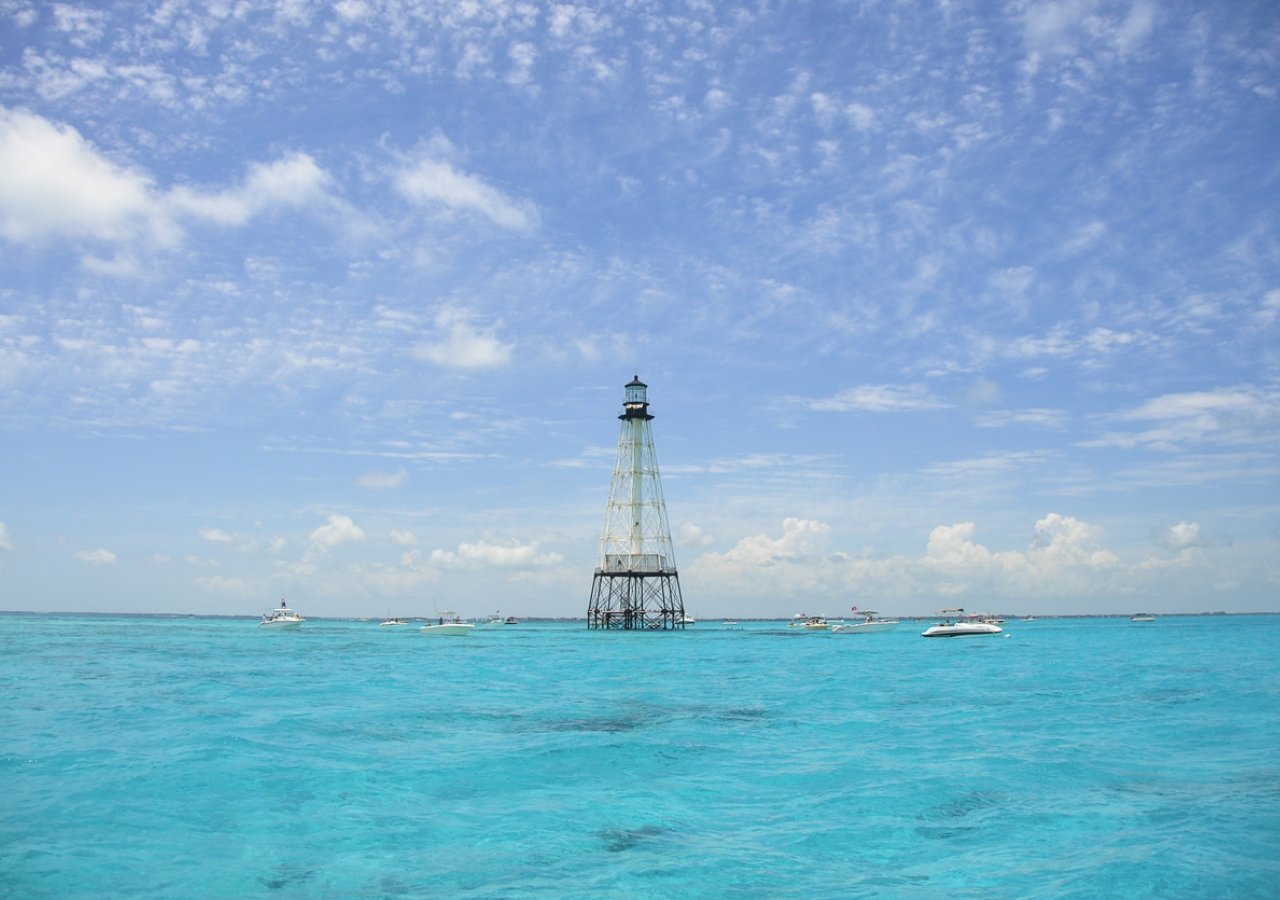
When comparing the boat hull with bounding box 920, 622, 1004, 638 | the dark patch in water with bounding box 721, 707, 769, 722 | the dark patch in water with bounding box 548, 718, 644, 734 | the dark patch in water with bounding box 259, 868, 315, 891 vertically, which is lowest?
the boat hull with bounding box 920, 622, 1004, 638

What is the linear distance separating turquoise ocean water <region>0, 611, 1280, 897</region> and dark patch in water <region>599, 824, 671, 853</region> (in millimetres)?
86

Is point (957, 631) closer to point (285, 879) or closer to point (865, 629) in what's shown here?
point (865, 629)

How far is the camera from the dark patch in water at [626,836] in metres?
14.0

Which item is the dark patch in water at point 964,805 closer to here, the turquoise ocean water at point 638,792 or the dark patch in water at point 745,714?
the turquoise ocean water at point 638,792

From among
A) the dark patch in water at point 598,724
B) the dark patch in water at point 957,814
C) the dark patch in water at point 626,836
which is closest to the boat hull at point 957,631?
the dark patch in water at point 598,724

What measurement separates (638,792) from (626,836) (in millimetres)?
3220

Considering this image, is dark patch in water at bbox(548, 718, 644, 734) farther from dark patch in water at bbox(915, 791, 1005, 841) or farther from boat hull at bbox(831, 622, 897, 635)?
boat hull at bbox(831, 622, 897, 635)

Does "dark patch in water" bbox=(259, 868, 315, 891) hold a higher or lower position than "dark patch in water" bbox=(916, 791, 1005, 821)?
higher

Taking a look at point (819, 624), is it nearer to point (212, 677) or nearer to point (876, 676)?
point (876, 676)

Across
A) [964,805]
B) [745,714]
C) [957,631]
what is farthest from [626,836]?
[957,631]

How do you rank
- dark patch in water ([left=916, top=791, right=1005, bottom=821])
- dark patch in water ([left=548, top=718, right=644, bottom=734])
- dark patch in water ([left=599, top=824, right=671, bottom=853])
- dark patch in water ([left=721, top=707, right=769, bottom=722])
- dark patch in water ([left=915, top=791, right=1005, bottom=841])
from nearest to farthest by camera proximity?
1. dark patch in water ([left=599, top=824, right=671, bottom=853])
2. dark patch in water ([left=915, top=791, right=1005, bottom=841])
3. dark patch in water ([left=916, top=791, right=1005, bottom=821])
4. dark patch in water ([left=548, top=718, right=644, bottom=734])
5. dark patch in water ([left=721, top=707, right=769, bottom=722])

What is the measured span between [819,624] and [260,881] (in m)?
Answer: 122

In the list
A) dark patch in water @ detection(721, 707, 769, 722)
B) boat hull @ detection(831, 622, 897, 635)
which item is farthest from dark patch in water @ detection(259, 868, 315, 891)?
boat hull @ detection(831, 622, 897, 635)

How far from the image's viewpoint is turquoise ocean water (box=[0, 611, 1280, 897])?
12.4 metres
